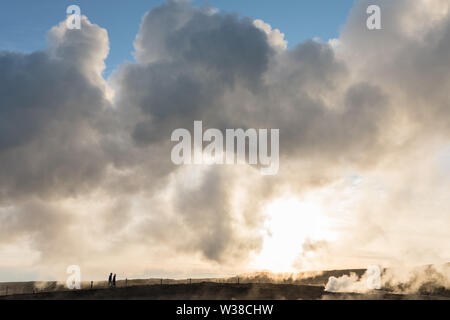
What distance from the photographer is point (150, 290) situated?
74.7m
